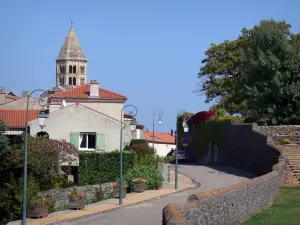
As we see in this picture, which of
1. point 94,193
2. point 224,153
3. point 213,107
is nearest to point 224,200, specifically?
point 94,193

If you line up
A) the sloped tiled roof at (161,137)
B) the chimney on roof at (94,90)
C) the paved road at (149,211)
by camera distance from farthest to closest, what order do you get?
the sloped tiled roof at (161,137), the chimney on roof at (94,90), the paved road at (149,211)

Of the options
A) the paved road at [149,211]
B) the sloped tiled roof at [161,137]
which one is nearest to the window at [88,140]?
the paved road at [149,211]

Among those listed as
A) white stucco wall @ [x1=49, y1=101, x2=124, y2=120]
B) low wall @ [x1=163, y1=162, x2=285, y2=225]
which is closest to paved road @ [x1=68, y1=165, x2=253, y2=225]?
low wall @ [x1=163, y1=162, x2=285, y2=225]

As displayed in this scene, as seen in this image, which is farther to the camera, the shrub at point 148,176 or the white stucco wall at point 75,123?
the white stucco wall at point 75,123

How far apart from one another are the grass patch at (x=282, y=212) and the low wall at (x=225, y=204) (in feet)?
1.19

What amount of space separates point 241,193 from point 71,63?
15380cm

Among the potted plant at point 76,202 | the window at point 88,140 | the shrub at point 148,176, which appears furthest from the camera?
the window at point 88,140

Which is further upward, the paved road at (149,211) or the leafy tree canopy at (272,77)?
the leafy tree canopy at (272,77)

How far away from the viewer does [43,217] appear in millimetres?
27984

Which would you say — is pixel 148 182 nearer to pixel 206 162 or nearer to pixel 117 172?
pixel 117 172

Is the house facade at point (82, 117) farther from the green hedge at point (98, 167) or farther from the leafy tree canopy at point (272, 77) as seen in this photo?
the leafy tree canopy at point (272, 77)

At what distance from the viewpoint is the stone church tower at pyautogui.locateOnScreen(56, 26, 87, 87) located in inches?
6795

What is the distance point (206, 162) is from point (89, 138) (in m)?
18.0

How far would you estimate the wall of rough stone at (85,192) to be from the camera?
33.7 metres
